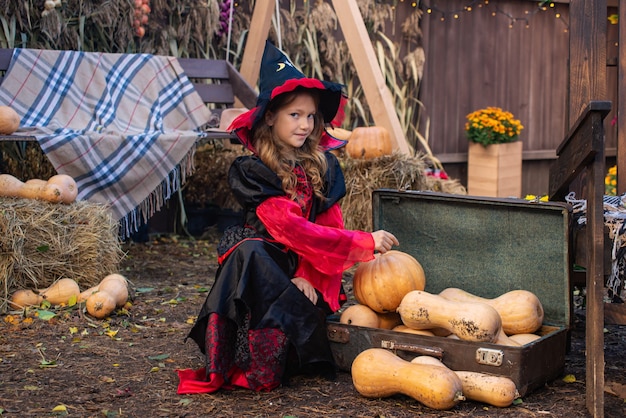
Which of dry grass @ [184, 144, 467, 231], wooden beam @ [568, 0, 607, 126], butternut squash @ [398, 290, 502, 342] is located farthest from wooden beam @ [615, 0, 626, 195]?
dry grass @ [184, 144, 467, 231]

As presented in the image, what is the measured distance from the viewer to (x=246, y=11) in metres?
8.47

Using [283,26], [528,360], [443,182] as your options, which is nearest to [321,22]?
[283,26]

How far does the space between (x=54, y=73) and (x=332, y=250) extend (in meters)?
3.74

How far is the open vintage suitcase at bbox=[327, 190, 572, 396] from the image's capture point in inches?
137

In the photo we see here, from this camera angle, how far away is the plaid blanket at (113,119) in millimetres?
5918

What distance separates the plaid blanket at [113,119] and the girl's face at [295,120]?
93.1 inches

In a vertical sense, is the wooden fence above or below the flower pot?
above

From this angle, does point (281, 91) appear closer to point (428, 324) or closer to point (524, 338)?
point (428, 324)

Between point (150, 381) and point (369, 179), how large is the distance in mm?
3374

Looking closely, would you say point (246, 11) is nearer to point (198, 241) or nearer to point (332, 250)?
point (198, 241)

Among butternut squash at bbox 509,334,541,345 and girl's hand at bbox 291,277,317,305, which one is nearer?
butternut squash at bbox 509,334,541,345

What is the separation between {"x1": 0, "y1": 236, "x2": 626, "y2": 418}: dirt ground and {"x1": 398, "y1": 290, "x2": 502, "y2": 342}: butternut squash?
0.96ft

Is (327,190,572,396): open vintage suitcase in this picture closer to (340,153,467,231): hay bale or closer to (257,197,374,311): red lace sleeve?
(257,197,374,311): red lace sleeve

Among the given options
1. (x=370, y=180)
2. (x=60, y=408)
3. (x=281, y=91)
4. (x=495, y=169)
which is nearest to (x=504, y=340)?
(x=281, y=91)
